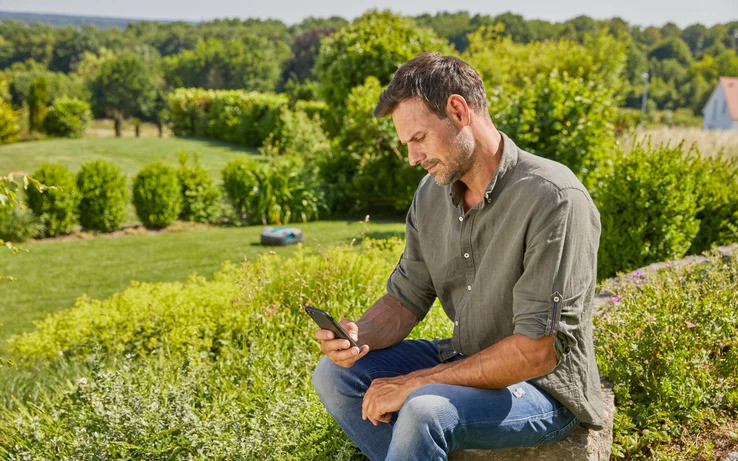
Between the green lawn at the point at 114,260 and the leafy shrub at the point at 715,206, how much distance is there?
275 cm

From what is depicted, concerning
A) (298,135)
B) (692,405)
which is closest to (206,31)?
(298,135)

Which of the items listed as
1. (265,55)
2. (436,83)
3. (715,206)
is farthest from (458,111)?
(265,55)

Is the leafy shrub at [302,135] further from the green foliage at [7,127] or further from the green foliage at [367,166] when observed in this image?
the green foliage at [7,127]

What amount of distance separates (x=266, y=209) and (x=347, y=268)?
19.0 ft

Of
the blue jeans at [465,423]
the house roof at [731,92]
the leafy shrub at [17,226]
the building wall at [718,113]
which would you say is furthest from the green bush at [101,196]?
the house roof at [731,92]

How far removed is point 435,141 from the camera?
2.07 metres

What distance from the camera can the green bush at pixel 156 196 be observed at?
9.56 m

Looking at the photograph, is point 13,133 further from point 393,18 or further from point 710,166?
point 710,166

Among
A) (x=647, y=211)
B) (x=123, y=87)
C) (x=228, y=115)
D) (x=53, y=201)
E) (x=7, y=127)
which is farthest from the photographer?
(x=123, y=87)

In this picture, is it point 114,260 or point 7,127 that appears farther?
point 7,127

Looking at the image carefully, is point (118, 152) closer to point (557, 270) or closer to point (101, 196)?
point (101, 196)

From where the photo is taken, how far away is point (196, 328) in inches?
151

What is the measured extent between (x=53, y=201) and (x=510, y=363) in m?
8.53

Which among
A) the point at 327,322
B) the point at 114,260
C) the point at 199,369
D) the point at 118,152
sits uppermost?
the point at 327,322
